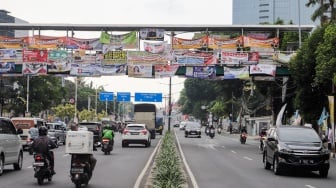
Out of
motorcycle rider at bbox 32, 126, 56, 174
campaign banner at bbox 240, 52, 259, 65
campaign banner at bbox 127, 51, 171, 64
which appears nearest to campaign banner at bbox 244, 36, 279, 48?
campaign banner at bbox 240, 52, 259, 65

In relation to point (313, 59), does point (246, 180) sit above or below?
below

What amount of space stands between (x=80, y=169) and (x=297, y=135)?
8723 mm

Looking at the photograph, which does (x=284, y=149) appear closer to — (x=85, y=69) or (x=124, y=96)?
(x=85, y=69)

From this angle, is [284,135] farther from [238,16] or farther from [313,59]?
[238,16]

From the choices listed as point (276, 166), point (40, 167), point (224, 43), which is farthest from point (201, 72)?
point (40, 167)

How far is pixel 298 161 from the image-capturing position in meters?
19.1

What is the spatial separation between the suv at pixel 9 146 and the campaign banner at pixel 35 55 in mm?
18942

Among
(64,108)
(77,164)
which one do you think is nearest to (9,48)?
(77,164)

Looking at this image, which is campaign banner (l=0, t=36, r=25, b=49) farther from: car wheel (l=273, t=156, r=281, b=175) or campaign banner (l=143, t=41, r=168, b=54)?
car wheel (l=273, t=156, r=281, b=175)

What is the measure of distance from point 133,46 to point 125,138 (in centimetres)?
693

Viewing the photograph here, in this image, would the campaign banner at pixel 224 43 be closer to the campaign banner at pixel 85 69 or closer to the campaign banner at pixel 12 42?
the campaign banner at pixel 85 69

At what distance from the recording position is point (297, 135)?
20.4 metres

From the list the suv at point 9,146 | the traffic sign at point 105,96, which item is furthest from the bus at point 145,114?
the suv at point 9,146

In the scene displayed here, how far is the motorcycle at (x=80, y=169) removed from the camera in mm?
14750
